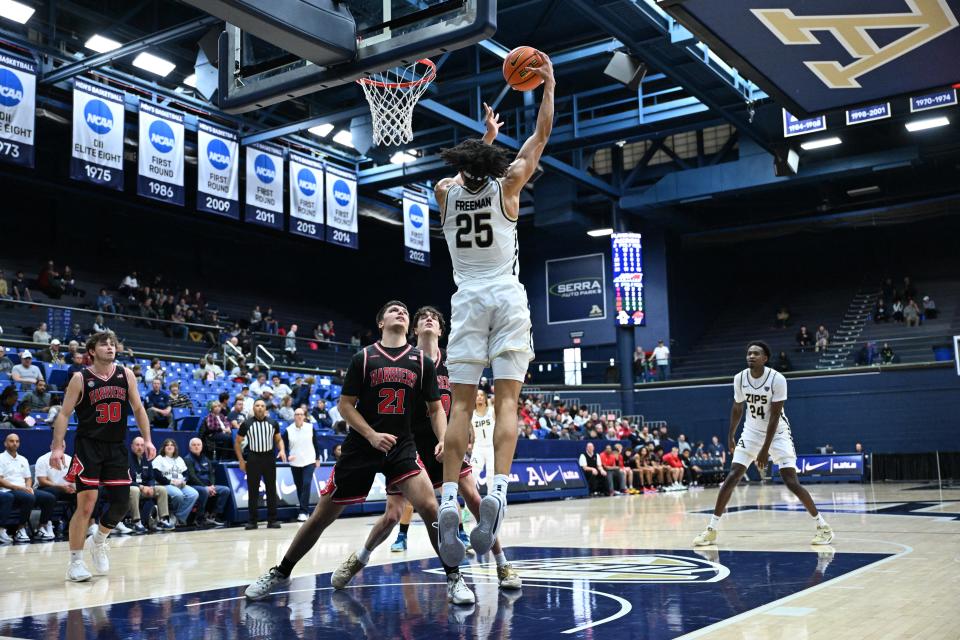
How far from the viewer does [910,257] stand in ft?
113

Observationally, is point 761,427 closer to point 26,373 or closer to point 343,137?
point 26,373

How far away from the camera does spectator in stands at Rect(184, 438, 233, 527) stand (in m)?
13.2

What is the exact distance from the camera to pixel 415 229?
26094mm

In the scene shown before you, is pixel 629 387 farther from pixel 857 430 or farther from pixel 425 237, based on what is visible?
pixel 425 237

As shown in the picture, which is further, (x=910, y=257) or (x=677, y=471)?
(x=910, y=257)

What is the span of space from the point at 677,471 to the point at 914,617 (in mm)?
21456

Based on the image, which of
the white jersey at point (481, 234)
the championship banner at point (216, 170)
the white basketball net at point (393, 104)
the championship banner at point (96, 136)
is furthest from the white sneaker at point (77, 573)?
the championship banner at point (216, 170)

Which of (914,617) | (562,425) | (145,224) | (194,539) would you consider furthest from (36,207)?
(914,617)

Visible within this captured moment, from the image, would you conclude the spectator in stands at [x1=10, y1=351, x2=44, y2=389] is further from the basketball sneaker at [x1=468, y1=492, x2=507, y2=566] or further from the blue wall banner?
the blue wall banner

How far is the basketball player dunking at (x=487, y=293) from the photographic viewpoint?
16.5ft

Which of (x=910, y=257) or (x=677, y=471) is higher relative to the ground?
(x=910, y=257)

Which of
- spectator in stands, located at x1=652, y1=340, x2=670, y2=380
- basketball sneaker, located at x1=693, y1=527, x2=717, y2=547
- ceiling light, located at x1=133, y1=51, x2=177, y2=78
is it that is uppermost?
ceiling light, located at x1=133, y1=51, x2=177, y2=78

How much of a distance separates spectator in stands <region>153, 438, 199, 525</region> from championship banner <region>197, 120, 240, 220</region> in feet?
28.7

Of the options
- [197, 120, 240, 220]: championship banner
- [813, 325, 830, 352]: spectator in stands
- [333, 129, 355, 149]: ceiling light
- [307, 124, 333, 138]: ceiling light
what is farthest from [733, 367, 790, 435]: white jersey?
[813, 325, 830, 352]: spectator in stands
